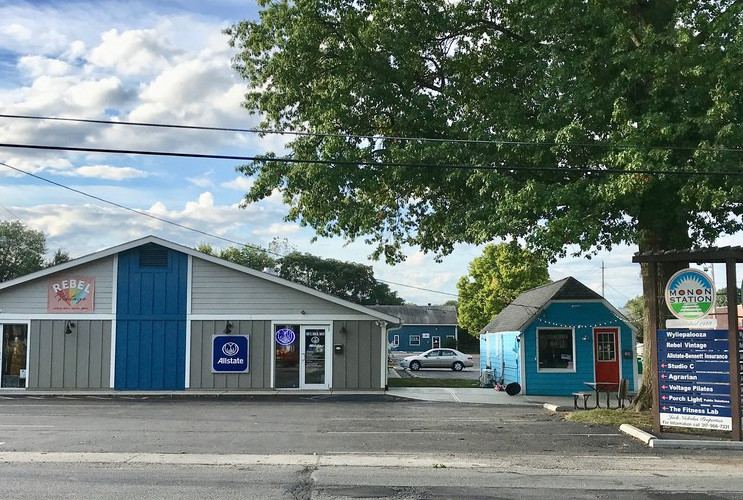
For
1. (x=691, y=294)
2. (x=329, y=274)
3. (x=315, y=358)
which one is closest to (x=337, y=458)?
(x=691, y=294)

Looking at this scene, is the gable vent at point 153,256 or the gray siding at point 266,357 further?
the gable vent at point 153,256

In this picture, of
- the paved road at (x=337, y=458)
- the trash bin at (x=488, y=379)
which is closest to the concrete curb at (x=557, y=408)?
→ the paved road at (x=337, y=458)

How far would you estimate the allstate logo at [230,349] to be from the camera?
23.9 meters

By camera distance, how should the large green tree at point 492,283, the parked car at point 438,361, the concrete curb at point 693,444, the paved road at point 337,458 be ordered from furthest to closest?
the large green tree at point 492,283 → the parked car at point 438,361 → the concrete curb at point 693,444 → the paved road at point 337,458

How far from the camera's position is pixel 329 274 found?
281ft

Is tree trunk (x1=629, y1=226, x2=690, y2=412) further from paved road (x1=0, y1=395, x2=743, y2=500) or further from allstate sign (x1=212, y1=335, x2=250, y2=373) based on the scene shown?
allstate sign (x1=212, y1=335, x2=250, y2=373)

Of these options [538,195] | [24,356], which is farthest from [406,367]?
[538,195]

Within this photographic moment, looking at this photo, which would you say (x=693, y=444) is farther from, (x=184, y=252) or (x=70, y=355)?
(x=70, y=355)

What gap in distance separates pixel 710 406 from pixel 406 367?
29.5 m

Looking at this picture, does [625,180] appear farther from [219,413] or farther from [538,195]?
[219,413]

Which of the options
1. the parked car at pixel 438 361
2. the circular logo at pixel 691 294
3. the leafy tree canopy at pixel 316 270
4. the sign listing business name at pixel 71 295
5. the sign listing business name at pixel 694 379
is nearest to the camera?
the sign listing business name at pixel 694 379

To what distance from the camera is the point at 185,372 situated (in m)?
23.8

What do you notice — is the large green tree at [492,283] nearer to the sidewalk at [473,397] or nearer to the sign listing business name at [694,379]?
the sidewalk at [473,397]

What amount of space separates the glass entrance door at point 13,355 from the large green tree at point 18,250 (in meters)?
44.5
